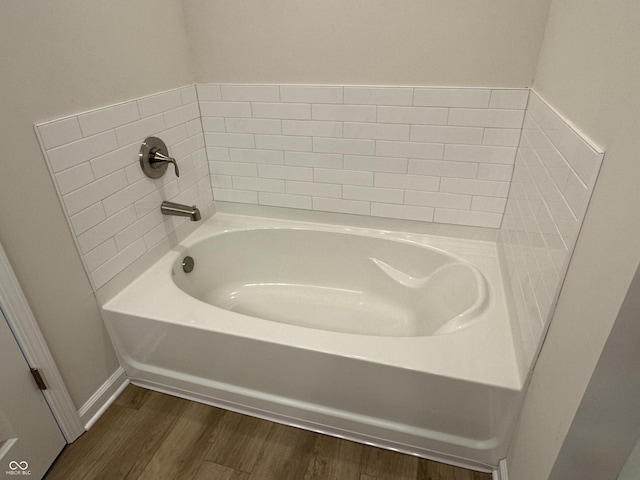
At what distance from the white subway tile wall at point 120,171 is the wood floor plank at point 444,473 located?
1.32 metres

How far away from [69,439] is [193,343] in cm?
56

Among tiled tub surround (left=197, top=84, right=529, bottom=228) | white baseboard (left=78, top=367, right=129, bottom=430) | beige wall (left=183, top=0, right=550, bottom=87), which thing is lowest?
white baseboard (left=78, top=367, right=129, bottom=430)

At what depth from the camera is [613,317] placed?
2.09 feet

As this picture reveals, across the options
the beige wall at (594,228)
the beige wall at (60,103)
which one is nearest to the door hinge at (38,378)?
the beige wall at (60,103)

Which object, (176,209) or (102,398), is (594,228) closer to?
(176,209)

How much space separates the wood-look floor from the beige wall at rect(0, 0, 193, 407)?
196mm

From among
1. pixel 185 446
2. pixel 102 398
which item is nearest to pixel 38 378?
pixel 102 398

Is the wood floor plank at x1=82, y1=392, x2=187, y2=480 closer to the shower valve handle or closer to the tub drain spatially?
the tub drain

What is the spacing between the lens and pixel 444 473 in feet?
4.27

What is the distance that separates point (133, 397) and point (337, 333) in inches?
37.1

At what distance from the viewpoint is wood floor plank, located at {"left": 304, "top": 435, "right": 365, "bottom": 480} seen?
1.30 meters

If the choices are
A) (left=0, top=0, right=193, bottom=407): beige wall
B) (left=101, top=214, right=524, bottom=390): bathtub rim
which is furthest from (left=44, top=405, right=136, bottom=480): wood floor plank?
(left=101, top=214, right=524, bottom=390): bathtub rim

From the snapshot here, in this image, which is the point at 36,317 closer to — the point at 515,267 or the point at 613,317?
the point at 613,317

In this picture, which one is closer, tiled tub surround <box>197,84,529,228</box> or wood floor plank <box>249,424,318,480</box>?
wood floor plank <box>249,424,318,480</box>
